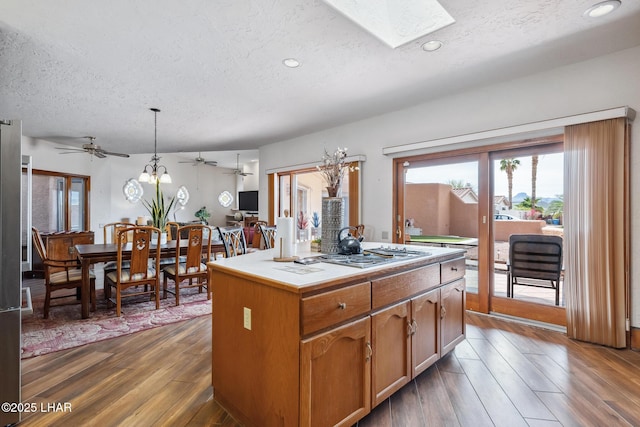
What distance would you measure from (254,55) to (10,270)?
2.22 meters

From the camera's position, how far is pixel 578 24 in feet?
7.34

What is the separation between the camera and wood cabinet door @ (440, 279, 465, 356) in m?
2.20

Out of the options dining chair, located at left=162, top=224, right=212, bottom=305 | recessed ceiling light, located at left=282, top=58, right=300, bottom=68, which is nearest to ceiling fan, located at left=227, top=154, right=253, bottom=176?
dining chair, located at left=162, top=224, right=212, bottom=305

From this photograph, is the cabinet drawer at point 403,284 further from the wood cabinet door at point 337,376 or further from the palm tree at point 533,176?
the palm tree at point 533,176

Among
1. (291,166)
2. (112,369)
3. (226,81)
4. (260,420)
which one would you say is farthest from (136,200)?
(260,420)

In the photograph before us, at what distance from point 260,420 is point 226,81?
296 cm

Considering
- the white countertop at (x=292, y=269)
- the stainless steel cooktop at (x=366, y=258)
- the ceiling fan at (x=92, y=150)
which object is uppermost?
the ceiling fan at (x=92, y=150)

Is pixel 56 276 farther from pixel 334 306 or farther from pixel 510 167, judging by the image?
pixel 510 167

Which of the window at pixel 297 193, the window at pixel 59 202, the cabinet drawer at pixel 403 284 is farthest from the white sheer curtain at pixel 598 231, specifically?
the window at pixel 59 202

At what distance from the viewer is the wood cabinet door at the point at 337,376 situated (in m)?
1.28

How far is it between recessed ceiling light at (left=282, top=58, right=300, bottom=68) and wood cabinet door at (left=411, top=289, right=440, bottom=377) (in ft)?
7.27

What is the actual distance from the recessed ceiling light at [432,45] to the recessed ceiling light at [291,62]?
3.56 ft

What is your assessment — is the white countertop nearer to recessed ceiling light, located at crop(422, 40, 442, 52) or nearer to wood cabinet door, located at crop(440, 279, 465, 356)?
wood cabinet door, located at crop(440, 279, 465, 356)

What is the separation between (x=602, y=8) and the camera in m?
2.05
